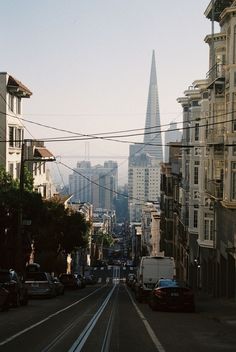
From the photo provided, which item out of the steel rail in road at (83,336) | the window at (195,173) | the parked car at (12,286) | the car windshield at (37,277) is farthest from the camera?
the window at (195,173)

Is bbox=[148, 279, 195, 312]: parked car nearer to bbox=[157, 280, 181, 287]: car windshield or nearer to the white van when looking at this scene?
bbox=[157, 280, 181, 287]: car windshield

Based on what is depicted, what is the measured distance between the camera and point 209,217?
51.4 meters

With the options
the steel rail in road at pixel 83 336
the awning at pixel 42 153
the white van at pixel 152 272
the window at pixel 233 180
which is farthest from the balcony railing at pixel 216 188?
the awning at pixel 42 153

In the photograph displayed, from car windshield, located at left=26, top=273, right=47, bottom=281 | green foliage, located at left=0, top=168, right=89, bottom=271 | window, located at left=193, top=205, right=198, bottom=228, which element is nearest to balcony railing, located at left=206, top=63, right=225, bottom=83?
green foliage, located at left=0, top=168, right=89, bottom=271

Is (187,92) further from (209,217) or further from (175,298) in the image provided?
(175,298)

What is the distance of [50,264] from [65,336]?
48.2m

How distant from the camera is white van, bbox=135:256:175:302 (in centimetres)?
3581

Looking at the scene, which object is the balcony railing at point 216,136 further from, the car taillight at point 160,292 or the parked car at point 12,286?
the parked car at point 12,286

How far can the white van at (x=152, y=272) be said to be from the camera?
35.8 metres

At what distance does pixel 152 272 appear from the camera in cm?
3647

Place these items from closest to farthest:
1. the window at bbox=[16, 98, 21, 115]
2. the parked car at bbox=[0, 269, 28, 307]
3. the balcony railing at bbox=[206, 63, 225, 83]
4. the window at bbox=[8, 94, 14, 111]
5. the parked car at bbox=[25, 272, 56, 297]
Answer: the parked car at bbox=[0, 269, 28, 307], the parked car at bbox=[25, 272, 56, 297], the balcony railing at bbox=[206, 63, 225, 83], the window at bbox=[8, 94, 14, 111], the window at bbox=[16, 98, 21, 115]

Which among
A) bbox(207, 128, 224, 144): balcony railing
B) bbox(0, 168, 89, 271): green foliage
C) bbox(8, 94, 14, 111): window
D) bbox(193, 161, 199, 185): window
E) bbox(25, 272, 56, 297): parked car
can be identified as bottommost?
bbox(25, 272, 56, 297): parked car

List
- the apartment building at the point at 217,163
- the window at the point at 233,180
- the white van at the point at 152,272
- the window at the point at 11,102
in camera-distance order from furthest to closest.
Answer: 1. the window at the point at 11,102
2. the apartment building at the point at 217,163
3. the window at the point at 233,180
4. the white van at the point at 152,272

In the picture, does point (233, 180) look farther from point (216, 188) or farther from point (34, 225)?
point (34, 225)
